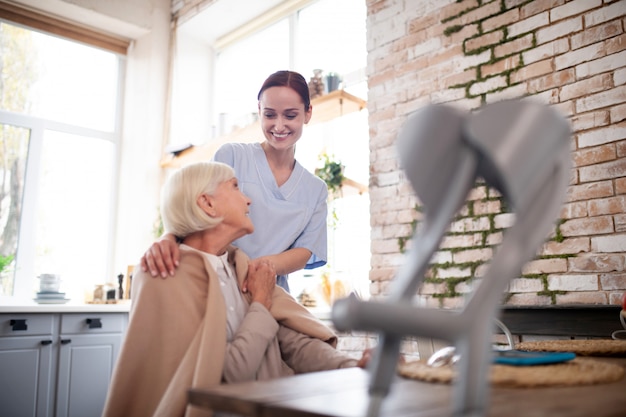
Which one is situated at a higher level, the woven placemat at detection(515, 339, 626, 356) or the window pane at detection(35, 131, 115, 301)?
the window pane at detection(35, 131, 115, 301)

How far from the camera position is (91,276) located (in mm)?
4691

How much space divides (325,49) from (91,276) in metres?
2.70

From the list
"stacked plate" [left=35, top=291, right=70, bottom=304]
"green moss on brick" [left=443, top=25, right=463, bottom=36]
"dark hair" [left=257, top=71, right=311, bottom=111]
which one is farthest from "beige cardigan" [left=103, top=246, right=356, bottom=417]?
"stacked plate" [left=35, top=291, right=70, bottom=304]

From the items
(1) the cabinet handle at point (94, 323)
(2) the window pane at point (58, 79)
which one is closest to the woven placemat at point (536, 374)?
(1) the cabinet handle at point (94, 323)

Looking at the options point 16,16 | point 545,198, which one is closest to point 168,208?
point 545,198

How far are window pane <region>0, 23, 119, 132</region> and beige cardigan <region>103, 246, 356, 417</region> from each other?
3751 millimetres

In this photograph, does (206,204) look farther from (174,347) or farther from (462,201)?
(462,201)

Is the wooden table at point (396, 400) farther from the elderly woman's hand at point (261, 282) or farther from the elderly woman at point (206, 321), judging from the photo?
the elderly woman's hand at point (261, 282)

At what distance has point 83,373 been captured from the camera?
10.7 ft

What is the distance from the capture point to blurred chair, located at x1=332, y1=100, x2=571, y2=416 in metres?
0.42

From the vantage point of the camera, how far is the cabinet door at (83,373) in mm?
3160

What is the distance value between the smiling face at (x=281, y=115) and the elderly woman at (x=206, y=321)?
1.76 feet

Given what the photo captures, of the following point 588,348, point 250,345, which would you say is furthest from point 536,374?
point 250,345

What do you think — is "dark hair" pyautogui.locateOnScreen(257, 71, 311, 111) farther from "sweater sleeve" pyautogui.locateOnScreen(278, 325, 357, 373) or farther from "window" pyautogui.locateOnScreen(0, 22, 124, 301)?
"window" pyautogui.locateOnScreen(0, 22, 124, 301)
